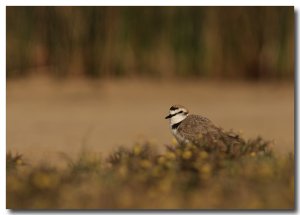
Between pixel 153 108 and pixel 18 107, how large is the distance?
2040mm

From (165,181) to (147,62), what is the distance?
23.4 ft

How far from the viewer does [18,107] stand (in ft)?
35.7

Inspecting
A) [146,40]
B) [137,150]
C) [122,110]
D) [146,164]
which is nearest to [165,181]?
[146,164]

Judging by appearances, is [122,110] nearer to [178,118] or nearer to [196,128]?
[178,118]

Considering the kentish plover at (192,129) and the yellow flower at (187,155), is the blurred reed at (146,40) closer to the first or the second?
the kentish plover at (192,129)

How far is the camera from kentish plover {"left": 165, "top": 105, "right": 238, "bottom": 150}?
571 cm

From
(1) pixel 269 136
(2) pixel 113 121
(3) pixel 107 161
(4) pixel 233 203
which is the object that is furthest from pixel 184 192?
(2) pixel 113 121

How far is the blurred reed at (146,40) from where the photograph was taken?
11.3 m

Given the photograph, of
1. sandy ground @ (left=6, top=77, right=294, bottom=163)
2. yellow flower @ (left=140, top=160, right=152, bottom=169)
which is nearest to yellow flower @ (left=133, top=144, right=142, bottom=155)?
yellow flower @ (left=140, top=160, right=152, bottom=169)

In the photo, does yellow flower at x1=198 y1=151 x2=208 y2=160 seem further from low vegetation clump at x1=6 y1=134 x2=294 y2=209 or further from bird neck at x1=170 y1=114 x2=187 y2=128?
bird neck at x1=170 y1=114 x2=187 y2=128

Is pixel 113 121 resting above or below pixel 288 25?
below

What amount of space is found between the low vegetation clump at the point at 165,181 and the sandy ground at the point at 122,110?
142 cm

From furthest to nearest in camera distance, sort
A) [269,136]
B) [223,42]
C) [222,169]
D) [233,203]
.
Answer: [223,42], [269,136], [222,169], [233,203]

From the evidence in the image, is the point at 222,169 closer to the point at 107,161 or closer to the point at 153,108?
the point at 107,161
